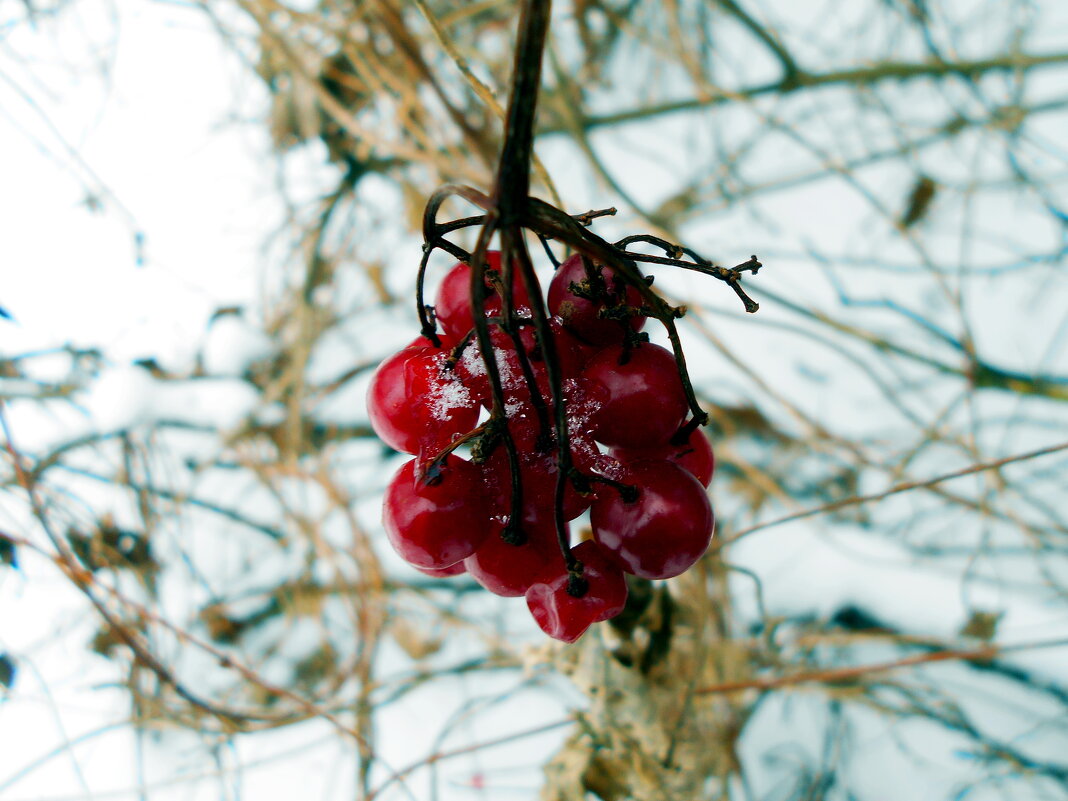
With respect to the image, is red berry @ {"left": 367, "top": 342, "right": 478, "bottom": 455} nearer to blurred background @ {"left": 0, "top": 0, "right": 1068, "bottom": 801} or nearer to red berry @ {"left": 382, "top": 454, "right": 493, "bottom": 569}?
red berry @ {"left": 382, "top": 454, "right": 493, "bottom": 569}

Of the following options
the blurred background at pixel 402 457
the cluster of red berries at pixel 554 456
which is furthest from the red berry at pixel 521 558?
the blurred background at pixel 402 457

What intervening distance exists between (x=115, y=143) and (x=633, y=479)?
1.00 meters

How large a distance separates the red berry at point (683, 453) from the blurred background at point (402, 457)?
0.44 meters

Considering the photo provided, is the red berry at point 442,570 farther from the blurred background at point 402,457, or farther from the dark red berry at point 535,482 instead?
the blurred background at point 402,457

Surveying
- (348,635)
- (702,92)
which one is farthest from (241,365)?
(702,92)

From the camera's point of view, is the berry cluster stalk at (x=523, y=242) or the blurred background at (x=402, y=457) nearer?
the berry cluster stalk at (x=523, y=242)

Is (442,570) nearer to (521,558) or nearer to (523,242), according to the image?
(521,558)

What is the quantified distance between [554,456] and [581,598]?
6 cm

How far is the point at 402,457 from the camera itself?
4.12 feet

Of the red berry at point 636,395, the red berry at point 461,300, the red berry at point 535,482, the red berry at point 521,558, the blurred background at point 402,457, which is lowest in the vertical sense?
the red berry at point 521,558

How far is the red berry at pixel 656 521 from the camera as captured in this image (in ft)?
0.79

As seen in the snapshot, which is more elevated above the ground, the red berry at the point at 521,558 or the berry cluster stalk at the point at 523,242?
the berry cluster stalk at the point at 523,242

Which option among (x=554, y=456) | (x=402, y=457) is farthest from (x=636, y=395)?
(x=402, y=457)

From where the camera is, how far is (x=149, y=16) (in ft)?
2.87
